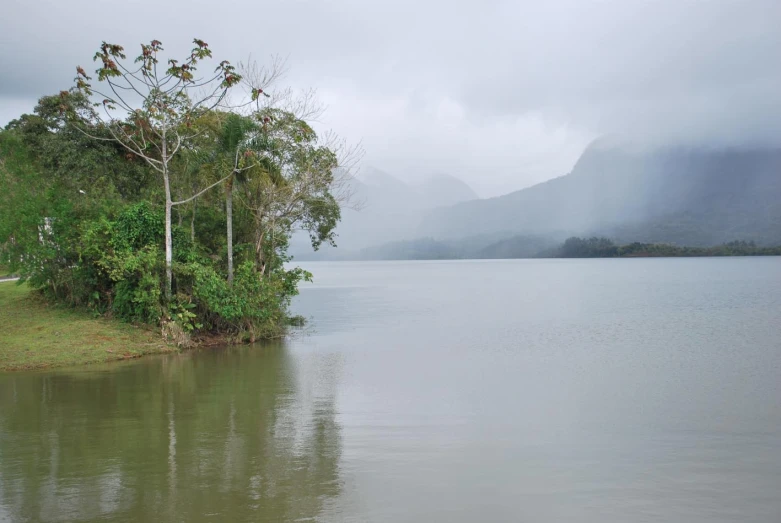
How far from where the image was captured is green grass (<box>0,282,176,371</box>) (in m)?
19.0

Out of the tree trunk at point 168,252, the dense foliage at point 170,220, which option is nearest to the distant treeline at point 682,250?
the dense foliage at point 170,220

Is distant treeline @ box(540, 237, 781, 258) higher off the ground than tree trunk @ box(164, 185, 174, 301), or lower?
higher

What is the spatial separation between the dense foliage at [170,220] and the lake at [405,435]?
2.41m

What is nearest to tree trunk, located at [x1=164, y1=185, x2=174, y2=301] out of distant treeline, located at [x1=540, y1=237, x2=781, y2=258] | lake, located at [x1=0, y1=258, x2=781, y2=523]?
lake, located at [x1=0, y1=258, x2=781, y2=523]

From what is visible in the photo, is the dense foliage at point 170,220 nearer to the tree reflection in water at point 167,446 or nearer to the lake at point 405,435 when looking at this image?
the lake at point 405,435

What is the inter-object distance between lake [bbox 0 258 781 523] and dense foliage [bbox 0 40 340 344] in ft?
7.92

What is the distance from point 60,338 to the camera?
67.9 feet

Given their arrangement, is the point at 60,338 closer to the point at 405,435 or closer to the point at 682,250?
the point at 405,435

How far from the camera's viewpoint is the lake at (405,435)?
8.21m

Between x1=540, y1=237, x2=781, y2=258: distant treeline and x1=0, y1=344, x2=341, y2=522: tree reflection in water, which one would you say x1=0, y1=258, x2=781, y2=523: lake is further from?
x1=540, y1=237, x2=781, y2=258: distant treeline

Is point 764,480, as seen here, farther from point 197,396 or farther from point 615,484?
point 197,396

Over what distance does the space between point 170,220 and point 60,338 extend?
18.3 ft

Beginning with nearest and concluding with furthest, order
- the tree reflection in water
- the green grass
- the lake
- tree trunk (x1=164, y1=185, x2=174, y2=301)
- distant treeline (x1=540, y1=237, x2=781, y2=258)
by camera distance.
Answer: the tree reflection in water, the lake, the green grass, tree trunk (x1=164, y1=185, x2=174, y2=301), distant treeline (x1=540, y1=237, x2=781, y2=258)

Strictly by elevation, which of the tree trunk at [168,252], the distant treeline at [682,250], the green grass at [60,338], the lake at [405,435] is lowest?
the lake at [405,435]
